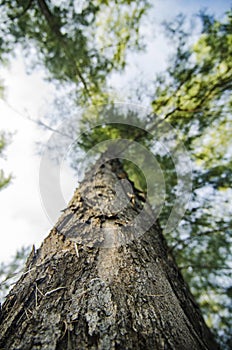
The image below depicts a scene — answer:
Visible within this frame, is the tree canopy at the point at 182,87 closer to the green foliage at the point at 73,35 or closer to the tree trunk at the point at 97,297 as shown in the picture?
the green foliage at the point at 73,35

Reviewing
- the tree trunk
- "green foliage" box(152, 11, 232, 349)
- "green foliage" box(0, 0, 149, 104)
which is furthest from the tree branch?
the tree trunk

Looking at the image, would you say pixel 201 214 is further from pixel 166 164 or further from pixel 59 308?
pixel 59 308

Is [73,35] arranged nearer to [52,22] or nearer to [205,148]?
[52,22]

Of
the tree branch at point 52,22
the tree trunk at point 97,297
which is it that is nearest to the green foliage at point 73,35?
the tree branch at point 52,22

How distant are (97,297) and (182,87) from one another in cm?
339

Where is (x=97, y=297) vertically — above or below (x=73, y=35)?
below

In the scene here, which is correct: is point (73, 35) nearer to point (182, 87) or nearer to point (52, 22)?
point (52, 22)

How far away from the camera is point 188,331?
0.92 m

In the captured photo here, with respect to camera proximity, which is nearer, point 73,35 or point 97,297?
point 97,297

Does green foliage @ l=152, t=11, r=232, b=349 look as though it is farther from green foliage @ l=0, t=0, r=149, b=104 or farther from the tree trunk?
the tree trunk

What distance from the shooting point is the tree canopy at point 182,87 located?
294 cm

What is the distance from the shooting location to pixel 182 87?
3479 mm

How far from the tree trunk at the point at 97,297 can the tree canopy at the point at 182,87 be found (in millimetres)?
2190

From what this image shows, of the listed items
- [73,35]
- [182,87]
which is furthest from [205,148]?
[73,35]
